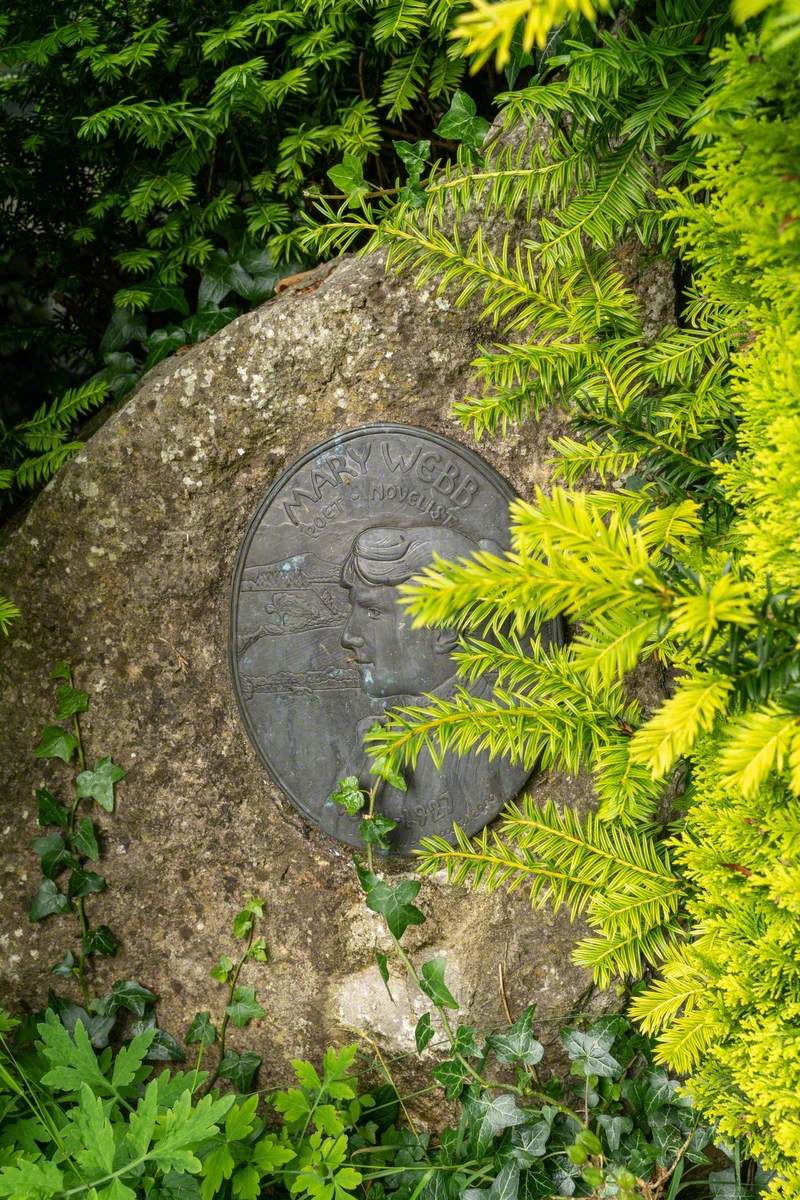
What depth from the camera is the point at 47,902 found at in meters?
2.22

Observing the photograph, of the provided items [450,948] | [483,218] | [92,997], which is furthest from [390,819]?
[483,218]

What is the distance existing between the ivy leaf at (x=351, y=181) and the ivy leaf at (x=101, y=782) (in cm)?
135

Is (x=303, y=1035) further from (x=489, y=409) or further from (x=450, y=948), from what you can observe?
→ (x=489, y=409)

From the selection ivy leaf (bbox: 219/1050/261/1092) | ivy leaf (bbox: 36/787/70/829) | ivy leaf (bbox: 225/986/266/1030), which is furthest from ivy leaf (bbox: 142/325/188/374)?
ivy leaf (bbox: 219/1050/261/1092)

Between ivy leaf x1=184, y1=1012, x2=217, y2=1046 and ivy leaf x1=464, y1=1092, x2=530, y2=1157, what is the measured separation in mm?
622

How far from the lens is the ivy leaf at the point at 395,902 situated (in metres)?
1.96

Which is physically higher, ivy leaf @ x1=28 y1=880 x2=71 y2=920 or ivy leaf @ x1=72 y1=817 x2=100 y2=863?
ivy leaf @ x1=72 y1=817 x2=100 y2=863

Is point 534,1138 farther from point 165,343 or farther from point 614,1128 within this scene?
point 165,343

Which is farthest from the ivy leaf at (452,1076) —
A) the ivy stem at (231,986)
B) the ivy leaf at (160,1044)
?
the ivy leaf at (160,1044)

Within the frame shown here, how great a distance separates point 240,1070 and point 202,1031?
0.12 meters

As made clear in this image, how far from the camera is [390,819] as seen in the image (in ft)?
6.72

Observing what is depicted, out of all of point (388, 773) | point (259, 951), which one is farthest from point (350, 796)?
point (259, 951)

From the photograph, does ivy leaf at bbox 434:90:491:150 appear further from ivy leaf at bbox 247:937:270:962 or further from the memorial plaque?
ivy leaf at bbox 247:937:270:962

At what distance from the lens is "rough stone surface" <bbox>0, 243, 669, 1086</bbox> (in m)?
2.05
